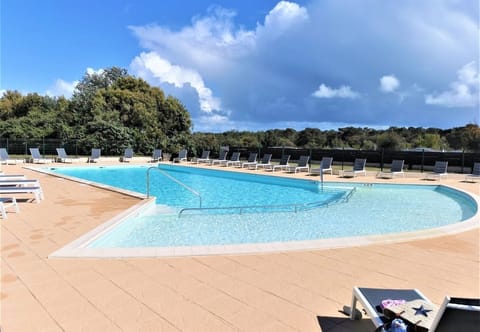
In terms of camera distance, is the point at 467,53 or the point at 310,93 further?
the point at 310,93

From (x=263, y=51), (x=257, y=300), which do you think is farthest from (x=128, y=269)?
(x=263, y=51)

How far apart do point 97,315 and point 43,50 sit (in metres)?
23.3

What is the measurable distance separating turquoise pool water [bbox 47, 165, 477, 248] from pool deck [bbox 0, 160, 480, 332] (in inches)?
56.1

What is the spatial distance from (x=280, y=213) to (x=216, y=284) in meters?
4.82

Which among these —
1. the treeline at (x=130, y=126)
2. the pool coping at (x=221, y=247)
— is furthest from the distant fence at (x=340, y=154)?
the pool coping at (x=221, y=247)

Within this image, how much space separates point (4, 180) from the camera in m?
7.14

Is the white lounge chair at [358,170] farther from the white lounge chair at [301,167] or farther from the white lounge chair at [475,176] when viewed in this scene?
the white lounge chair at [475,176]

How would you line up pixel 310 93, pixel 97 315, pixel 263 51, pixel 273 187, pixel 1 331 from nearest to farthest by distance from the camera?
pixel 1 331, pixel 97 315, pixel 273 187, pixel 263 51, pixel 310 93

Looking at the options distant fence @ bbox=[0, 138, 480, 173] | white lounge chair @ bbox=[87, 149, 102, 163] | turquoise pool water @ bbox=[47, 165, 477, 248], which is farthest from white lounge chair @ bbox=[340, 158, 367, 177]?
white lounge chair @ bbox=[87, 149, 102, 163]

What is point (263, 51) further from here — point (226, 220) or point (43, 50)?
point (226, 220)

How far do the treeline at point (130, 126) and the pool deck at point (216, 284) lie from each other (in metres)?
19.9

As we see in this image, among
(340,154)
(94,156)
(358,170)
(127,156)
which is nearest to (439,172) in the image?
(358,170)

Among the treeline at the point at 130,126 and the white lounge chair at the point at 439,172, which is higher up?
the treeline at the point at 130,126

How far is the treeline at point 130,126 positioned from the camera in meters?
Result: 23.3
